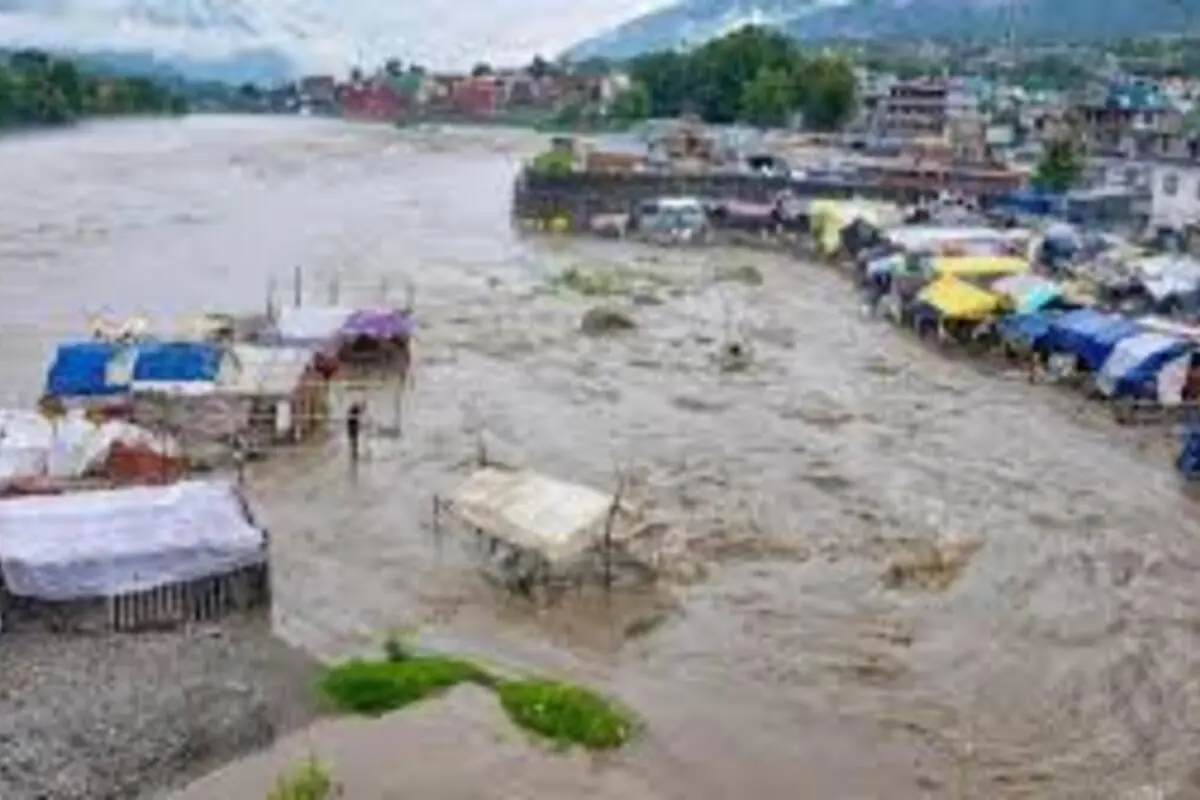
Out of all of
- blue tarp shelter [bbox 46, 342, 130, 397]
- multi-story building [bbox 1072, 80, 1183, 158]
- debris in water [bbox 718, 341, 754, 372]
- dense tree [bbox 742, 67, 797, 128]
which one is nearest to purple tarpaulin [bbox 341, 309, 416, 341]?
blue tarp shelter [bbox 46, 342, 130, 397]

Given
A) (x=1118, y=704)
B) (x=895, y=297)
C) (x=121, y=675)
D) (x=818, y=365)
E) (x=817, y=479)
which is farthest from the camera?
(x=895, y=297)

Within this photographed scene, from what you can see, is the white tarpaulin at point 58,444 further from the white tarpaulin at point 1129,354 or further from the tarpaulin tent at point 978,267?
the tarpaulin tent at point 978,267

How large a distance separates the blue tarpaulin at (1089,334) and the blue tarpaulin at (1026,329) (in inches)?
7.7

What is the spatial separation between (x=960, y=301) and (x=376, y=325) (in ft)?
38.0

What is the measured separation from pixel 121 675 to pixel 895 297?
1002 inches

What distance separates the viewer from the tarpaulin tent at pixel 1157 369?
2816 cm

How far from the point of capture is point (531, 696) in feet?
51.2

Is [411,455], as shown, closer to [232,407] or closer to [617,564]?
[232,407]

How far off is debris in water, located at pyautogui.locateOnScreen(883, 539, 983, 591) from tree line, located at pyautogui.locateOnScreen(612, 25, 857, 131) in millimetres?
66957

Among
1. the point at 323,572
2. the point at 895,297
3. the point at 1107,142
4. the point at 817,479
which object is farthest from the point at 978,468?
the point at 1107,142

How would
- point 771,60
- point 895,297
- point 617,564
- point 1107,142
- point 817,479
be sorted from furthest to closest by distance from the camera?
point 771,60, point 1107,142, point 895,297, point 817,479, point 617,564

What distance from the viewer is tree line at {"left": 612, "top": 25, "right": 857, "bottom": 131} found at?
86250mm

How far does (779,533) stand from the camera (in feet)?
70.6

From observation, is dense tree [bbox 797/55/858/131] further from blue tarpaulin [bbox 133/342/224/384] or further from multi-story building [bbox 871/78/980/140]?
blue tarpaulin [bbox 133/342/224/384]
